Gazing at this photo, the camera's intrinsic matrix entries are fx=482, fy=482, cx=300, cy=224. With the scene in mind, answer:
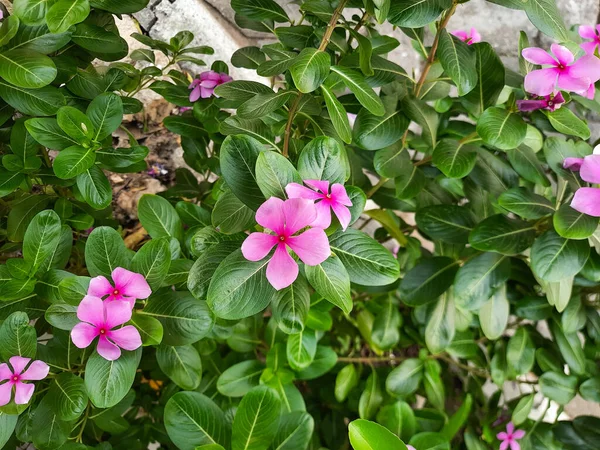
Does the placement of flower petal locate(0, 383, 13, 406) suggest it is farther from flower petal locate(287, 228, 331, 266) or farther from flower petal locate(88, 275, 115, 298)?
flower petal locate(287, 228, 331, 266)

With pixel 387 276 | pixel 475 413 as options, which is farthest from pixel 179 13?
pixel 475 413

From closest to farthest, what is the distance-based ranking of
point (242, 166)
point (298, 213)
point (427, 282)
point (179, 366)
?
1. point (298, 213)
2. point (242, 166)
3. point (179, 366)
4. point (427, 282)

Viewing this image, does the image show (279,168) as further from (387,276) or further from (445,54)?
(445,54)

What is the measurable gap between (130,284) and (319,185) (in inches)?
12.5

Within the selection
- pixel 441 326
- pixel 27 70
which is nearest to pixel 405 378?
pixel 441 326

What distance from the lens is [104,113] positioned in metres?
0.84

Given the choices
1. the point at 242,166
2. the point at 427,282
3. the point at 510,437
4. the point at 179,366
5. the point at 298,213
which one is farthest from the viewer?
the point at 510,437

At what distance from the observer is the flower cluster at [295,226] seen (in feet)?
1.81

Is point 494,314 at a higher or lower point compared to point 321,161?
lower

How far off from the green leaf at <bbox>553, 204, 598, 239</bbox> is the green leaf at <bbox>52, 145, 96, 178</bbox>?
828 mm

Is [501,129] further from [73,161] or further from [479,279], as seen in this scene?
[73,161]

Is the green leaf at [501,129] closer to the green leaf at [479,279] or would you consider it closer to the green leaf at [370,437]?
the green leaf at [479,279]

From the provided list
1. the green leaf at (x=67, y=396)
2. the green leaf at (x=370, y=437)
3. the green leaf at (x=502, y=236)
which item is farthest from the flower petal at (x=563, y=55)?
the green leaf at (x=67, y=396)

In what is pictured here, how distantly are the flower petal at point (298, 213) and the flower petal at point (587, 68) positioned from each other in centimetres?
54
